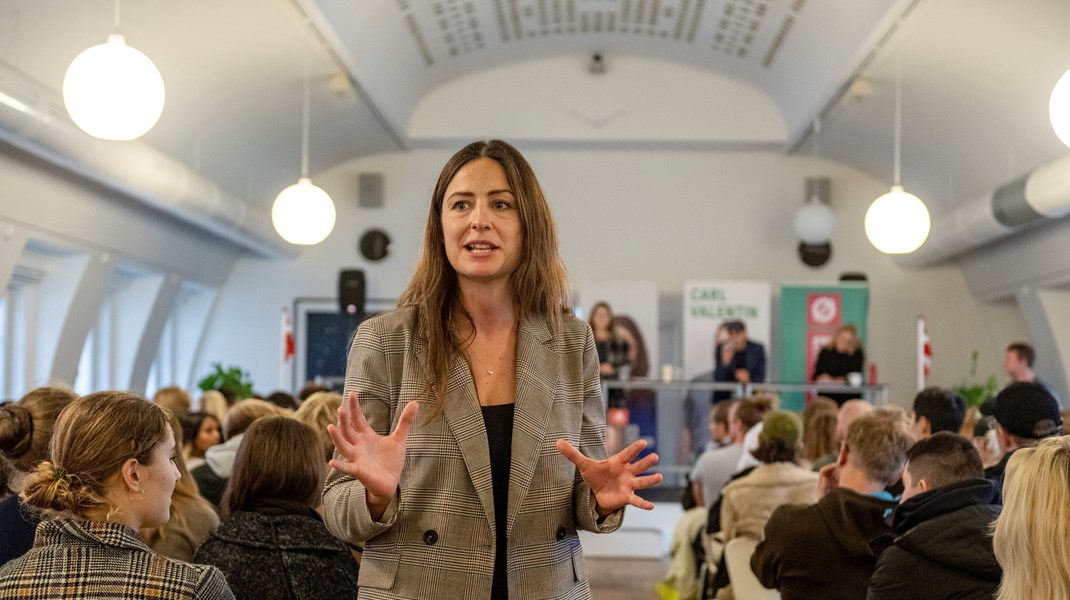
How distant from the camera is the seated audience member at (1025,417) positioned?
393cm

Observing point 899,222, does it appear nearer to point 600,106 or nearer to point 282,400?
point 600,106

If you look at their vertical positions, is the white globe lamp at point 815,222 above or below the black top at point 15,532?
above

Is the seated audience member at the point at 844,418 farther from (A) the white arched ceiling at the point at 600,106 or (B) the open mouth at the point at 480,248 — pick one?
(A) the white arched ceiling at the point at 600,106

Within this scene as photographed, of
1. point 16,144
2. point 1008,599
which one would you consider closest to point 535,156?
point 16,144

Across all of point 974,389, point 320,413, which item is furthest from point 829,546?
point 974,389

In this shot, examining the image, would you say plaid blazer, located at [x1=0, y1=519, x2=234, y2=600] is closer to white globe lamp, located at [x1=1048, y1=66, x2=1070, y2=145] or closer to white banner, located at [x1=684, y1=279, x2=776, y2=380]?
white globe lamp, located at [x1=1048, y1=66, x2=1070, y2=145]

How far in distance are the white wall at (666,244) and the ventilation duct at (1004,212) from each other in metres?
0.86

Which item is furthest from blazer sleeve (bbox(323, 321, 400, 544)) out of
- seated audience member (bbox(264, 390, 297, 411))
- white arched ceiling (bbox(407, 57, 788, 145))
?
white arched ceiling (bbox(407, 57, 788, 145))

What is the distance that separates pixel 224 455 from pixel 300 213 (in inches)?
202

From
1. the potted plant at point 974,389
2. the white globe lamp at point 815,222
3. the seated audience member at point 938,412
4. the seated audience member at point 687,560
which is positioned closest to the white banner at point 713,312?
the white globe lamp at point 815,222

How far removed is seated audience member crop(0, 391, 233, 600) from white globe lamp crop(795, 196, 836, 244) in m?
10.8

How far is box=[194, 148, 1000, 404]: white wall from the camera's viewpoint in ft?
43.2

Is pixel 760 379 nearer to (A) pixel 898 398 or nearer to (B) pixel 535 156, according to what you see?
(A) pixel 898 398

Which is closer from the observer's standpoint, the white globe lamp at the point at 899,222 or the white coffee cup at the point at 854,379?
the white globe lamp at the point at 899,222
